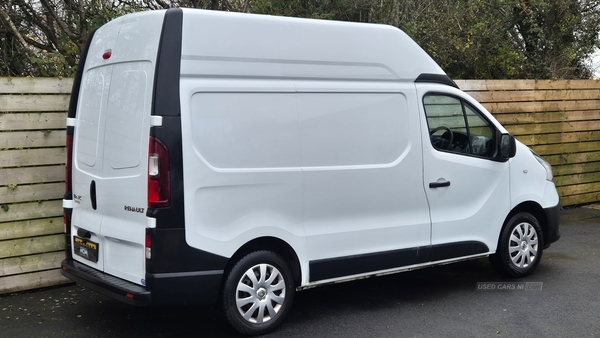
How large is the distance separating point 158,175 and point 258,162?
781 millimetres

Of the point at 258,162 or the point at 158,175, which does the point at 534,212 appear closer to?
the point at 258,162

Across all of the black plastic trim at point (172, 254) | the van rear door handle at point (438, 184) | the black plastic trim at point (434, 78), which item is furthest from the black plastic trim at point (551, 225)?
the black plastic trim at point (172, 254)

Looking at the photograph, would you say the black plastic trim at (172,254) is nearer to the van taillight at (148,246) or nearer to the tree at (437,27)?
the van taillight at (148,246)

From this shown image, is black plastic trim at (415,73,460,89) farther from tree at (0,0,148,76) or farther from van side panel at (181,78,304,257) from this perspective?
tree at (0,0,148,76)

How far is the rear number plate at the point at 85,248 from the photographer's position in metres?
5.04

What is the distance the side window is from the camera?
586 cm

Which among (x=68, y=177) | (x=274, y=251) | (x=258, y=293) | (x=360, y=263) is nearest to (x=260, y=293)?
(x=258, y=293)

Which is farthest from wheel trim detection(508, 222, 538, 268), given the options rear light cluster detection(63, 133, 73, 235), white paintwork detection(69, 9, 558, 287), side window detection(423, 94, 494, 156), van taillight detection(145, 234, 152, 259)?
rear light cluster detection(63, 133, 73, 235)

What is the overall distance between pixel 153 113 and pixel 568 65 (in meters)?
Answer: 10.0

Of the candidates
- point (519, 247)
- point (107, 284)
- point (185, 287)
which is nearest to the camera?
point (185, 287)

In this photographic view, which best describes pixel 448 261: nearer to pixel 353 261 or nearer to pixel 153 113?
pixel 353 261

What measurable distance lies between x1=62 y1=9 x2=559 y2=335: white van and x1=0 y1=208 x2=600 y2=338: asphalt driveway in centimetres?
40

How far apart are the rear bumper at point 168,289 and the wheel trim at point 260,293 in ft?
0.74

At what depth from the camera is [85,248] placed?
5.17 m
